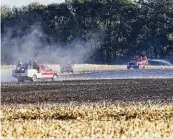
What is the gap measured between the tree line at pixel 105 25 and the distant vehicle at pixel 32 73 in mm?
50699

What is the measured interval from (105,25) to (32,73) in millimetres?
60605

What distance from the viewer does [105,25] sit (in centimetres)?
9856

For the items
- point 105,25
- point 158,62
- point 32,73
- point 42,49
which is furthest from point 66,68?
point 105,25

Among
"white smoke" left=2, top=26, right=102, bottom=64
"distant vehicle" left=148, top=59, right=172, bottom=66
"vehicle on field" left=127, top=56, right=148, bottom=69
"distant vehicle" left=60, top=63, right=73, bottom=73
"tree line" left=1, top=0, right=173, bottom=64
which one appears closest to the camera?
"distant vehicle" left=60, top=63, right=73, bottom=73

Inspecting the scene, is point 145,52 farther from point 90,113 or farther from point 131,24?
point 90,113

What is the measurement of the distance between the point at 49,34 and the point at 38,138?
85897 millimetres

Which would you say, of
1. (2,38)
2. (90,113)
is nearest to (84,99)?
(90,113)

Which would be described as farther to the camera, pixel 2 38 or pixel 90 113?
pixel 2 38

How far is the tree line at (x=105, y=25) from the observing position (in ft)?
308

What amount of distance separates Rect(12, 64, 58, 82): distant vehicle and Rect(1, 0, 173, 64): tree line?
5070cm

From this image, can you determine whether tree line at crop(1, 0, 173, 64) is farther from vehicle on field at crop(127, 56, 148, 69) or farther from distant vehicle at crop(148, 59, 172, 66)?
vehicle on field at crop(127, 56, 148, 69)

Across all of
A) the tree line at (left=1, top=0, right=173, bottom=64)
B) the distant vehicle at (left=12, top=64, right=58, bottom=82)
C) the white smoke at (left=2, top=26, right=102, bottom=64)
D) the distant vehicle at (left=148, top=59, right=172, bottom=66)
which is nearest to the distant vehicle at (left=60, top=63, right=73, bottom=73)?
the distant vehicle at (left=12, top=64, right=58, bottom=82)

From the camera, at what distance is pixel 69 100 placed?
20.8 m

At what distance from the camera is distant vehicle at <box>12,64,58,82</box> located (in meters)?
38.8
